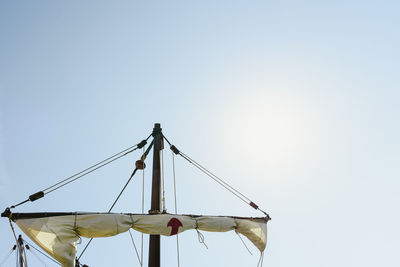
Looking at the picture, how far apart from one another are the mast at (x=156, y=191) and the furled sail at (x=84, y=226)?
0.73 meters

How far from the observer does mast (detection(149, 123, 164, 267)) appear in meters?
11.5

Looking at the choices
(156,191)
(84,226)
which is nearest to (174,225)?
(156,191)

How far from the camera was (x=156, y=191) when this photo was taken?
1270 centimetres

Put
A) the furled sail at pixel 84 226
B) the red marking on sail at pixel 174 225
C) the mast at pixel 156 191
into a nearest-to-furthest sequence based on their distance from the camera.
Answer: the furled sail at pixel 84 226
the red marking on sail at pixel 174 225
the mast at pixel 156 191

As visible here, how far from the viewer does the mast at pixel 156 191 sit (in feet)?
37.7

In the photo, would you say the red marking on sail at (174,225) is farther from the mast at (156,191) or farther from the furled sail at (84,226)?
the mast at (156,191)

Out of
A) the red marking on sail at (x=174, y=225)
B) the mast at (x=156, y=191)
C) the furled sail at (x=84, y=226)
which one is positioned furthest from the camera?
the mast at (x=156, y=191)

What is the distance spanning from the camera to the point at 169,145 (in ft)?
47.1

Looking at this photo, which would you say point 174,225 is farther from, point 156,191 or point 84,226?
point 84,226

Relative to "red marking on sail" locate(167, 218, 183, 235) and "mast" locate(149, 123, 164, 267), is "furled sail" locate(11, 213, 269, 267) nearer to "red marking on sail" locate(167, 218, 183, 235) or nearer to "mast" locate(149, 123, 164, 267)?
"red marking on sail" locate(167, 218, 183, 235)

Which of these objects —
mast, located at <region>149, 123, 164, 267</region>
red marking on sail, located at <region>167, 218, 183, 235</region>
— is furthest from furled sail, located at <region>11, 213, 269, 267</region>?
mast, located at <region>149, 123, 164, 267</region>

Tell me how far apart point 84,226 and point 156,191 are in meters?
3.16

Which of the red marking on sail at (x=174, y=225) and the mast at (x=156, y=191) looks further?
the mast at (x=156, y=191)

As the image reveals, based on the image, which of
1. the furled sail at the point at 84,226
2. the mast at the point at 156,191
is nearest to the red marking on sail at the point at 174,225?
the furled sail at the point at 84,226
